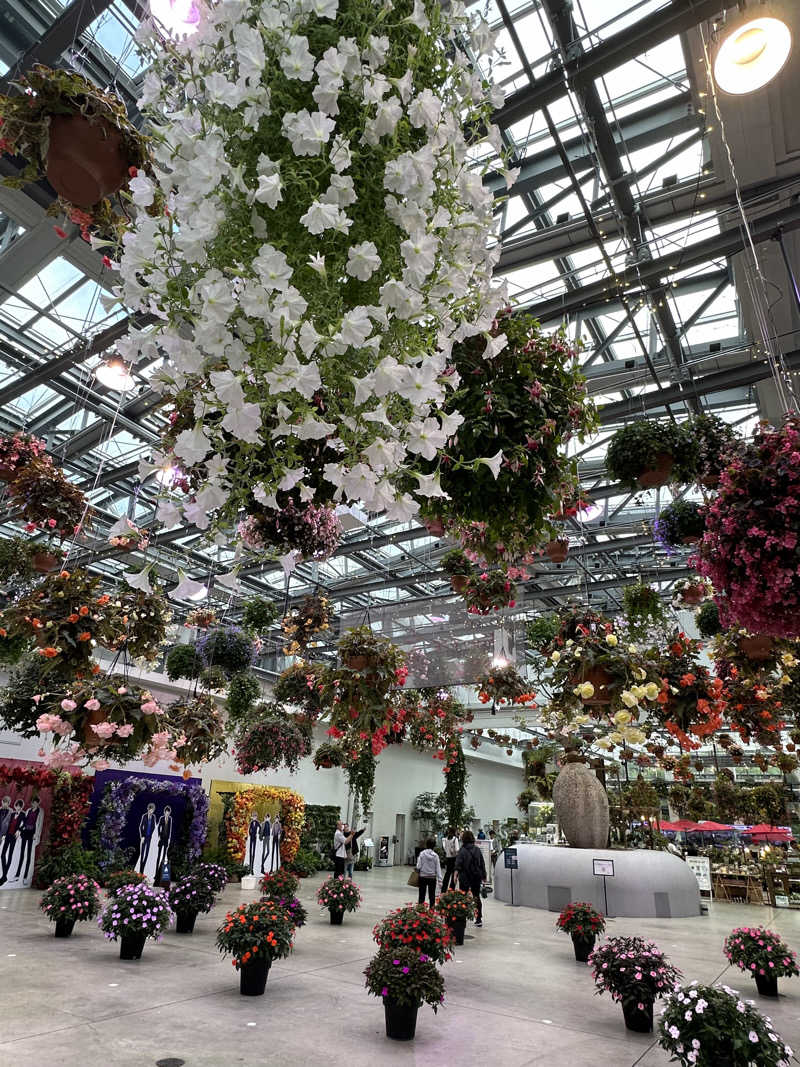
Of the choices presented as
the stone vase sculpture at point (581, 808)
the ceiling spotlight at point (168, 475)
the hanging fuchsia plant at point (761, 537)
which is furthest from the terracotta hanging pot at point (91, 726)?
the stone vase sculpture at point (581, 808)

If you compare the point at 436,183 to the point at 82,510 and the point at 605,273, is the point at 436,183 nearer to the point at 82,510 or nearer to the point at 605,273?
the point at 82,510

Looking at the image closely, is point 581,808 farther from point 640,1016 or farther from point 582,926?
point 640,1016

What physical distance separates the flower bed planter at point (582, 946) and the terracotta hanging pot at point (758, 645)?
5.34 metres

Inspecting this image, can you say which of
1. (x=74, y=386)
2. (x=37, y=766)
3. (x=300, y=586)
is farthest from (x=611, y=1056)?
(x=300, y=586)

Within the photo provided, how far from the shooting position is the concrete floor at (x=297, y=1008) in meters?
4.37

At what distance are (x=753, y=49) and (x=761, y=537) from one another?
2.19 meters

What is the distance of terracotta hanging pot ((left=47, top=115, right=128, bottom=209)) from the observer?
1746mm

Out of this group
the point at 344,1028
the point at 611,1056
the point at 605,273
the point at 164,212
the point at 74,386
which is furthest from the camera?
the point at 74,386

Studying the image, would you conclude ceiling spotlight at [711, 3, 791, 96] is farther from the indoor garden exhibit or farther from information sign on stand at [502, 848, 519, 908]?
information sign on stand at [502, 848, 519, 908]

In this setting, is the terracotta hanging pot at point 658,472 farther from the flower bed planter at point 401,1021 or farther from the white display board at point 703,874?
the white display board at point 703,874

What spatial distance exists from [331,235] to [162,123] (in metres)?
0.46

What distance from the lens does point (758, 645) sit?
4145 mm

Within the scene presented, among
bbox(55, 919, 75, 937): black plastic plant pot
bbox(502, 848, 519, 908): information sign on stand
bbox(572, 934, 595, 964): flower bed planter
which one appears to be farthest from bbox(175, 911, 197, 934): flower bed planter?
bbox(502, 848, 519, 908): information sign on stand

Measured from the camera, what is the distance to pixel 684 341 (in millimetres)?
8414
